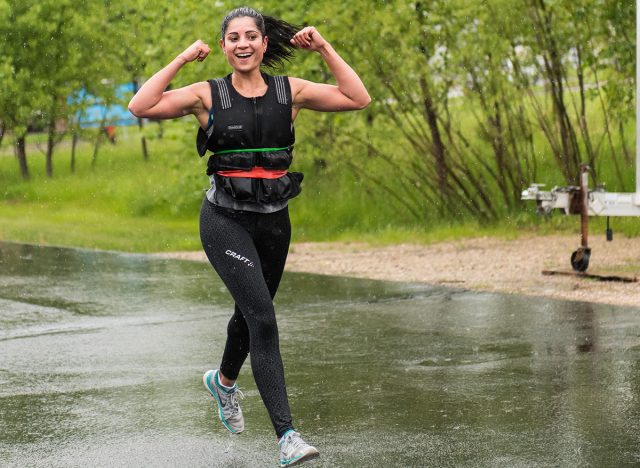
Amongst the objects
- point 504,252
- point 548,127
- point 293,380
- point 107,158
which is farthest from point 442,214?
point 107,158

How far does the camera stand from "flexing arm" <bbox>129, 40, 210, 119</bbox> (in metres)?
5.36

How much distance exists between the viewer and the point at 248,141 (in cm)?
533

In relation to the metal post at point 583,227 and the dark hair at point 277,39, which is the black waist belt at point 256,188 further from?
the metal post at point 583,227

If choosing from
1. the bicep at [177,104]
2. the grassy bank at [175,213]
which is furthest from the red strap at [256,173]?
the grassy bank at [175,213]

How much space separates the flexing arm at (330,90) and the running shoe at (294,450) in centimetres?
142

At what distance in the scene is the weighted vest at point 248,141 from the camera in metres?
5.33

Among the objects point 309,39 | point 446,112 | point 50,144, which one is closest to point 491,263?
point 446,112

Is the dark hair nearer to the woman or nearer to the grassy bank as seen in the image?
the woman

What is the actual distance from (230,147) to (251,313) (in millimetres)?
680

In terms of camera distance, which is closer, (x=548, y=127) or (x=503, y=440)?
(x=503, y=440)

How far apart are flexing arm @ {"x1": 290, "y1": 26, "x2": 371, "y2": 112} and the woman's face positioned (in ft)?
0.58

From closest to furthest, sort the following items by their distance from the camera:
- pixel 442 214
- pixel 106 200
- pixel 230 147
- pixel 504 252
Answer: pixel 230 147 < pixel 504 252 < pixel 442 214 < pixel 106 200

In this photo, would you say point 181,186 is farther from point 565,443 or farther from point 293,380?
point 565,443

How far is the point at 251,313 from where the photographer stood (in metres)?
5.36
